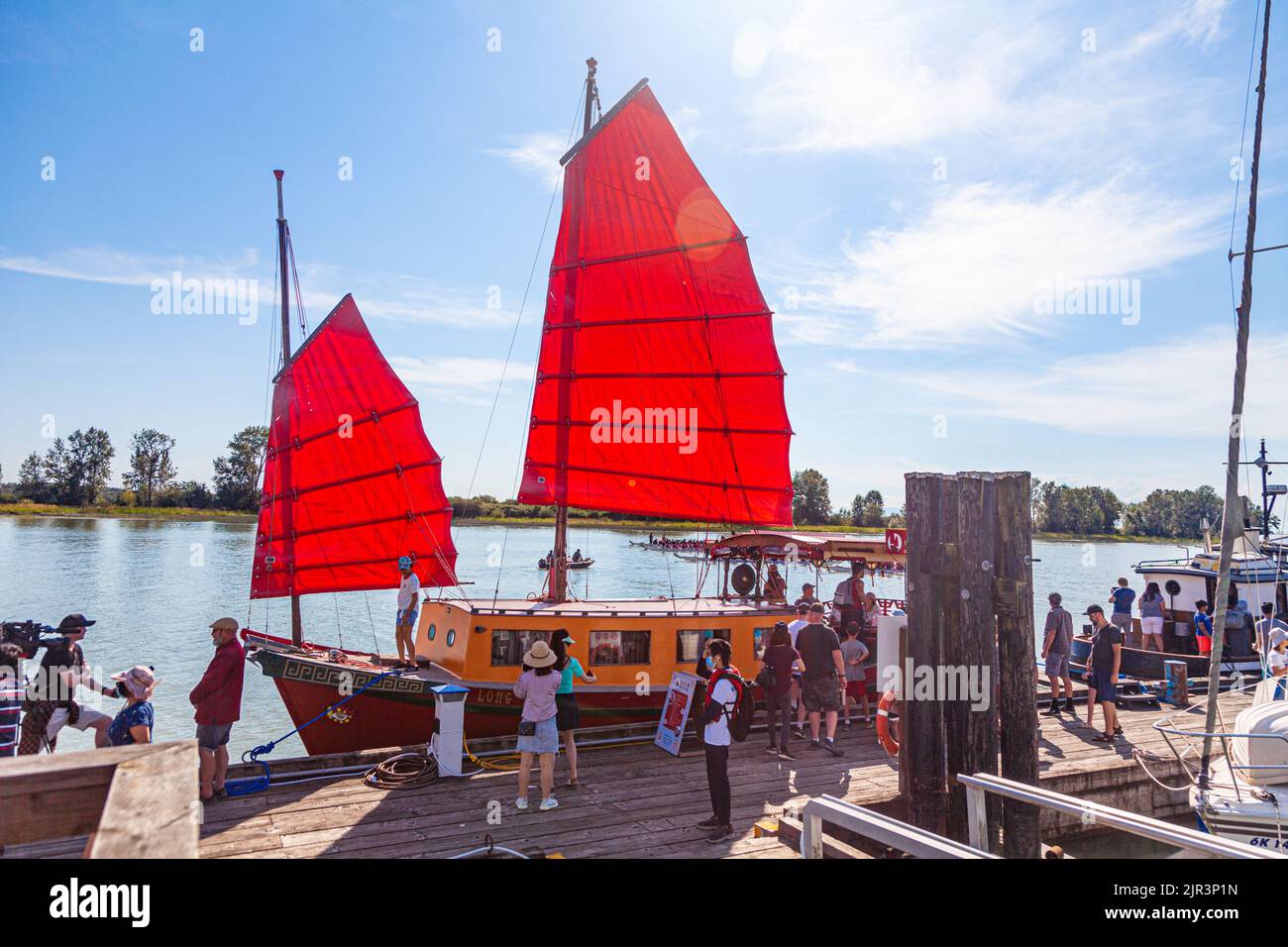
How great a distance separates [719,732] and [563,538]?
8.03 meters

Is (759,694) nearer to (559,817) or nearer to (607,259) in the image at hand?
(559,817)

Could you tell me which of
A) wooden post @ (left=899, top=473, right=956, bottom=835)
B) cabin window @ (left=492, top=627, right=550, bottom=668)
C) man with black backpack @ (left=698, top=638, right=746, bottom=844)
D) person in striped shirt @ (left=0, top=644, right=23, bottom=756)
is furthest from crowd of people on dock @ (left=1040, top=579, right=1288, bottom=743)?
person in striped shirt @ (left=0, top=644, right=23, bottom=756)

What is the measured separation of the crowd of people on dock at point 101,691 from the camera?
8.18 m

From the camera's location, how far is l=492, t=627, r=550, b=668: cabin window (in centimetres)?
1257

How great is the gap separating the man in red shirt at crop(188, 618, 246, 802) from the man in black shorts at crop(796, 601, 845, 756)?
25.1 feet

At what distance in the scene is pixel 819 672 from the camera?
462 inches

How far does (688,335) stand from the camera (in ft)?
60.4

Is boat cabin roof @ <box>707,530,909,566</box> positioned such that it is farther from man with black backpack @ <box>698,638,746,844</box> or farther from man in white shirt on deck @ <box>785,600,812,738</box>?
man with black backpack @ <box>698,638,746,844</box>

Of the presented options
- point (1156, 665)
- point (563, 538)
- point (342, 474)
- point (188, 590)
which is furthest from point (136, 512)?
point (1156, 665)

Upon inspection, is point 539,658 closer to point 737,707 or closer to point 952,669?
point 737,707

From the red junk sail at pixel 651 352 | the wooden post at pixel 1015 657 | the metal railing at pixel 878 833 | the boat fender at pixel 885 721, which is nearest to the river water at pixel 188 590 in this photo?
the red junk sail at pixel 651 352
